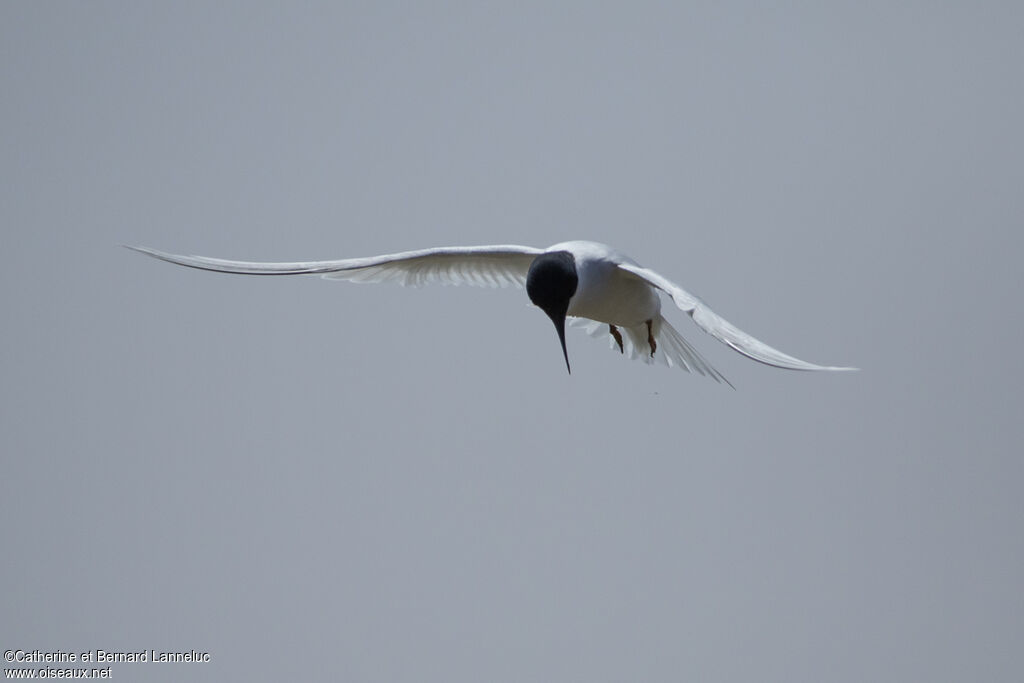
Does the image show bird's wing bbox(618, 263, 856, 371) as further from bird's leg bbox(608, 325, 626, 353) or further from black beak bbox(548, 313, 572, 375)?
bird's leg bbox(608, 325, 626, 353)

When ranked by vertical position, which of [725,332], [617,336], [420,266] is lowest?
[617,336]

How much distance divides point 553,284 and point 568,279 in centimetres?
8

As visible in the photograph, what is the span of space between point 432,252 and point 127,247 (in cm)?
173

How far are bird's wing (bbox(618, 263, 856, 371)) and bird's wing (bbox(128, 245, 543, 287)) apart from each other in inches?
68.4

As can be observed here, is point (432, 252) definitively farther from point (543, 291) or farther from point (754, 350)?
point (754, 350)

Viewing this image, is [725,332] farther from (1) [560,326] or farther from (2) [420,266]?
(2) [420,266]

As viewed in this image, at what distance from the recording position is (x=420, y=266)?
7.76m

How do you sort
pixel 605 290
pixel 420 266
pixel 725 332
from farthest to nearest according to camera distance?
pixel 420 266, pixel 605 290, pixel 725 332

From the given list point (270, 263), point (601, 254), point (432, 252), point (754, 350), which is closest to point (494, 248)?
point (432, 252)

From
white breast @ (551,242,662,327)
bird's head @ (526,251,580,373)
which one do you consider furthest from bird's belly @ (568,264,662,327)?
bird's head @ (526,251,580,373)

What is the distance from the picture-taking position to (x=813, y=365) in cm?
410

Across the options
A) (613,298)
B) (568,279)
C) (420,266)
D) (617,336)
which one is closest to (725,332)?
(568,279)

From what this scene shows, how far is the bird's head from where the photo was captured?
6.31 meters

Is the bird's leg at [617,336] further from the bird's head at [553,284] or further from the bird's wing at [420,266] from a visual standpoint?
the bird's head at [553,284]
